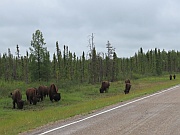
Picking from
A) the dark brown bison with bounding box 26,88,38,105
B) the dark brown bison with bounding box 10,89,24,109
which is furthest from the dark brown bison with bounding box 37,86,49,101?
the dark brown bison with bounding box 10,89,24,109

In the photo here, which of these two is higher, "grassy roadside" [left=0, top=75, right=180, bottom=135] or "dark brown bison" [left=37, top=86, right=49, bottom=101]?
"dark brown bison" [left=37, top=86, right=49, bottom=101]

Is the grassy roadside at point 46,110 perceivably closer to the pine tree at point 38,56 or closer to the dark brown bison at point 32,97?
the dark brown bison at point 32,97

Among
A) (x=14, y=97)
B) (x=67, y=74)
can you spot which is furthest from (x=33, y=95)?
(x=67, y=74)

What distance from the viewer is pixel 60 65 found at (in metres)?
80.0

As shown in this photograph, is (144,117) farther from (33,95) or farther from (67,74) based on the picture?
(67,74)

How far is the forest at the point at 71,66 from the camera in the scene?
1943 inches

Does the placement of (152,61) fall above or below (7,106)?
above

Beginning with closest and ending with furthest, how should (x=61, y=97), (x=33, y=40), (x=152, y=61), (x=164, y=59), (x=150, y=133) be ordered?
(x=150, y=133) → (x=61, y=97) → (x=33, y=40) → (x=152, y=61) → (x=164, y=59)

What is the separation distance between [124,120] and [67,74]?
6609 cm

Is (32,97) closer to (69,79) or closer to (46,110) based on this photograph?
(46,110)

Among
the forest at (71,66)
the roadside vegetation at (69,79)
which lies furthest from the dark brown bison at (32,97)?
the forest at (71,66)

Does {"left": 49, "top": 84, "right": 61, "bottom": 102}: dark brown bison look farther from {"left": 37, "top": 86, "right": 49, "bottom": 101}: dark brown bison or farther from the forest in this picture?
the forest

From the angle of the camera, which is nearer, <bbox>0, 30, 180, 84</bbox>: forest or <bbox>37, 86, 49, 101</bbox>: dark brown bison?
<bbox>37, 86, 49, 101</bbox>: dark brown bison

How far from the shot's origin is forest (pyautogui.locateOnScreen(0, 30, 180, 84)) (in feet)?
162
